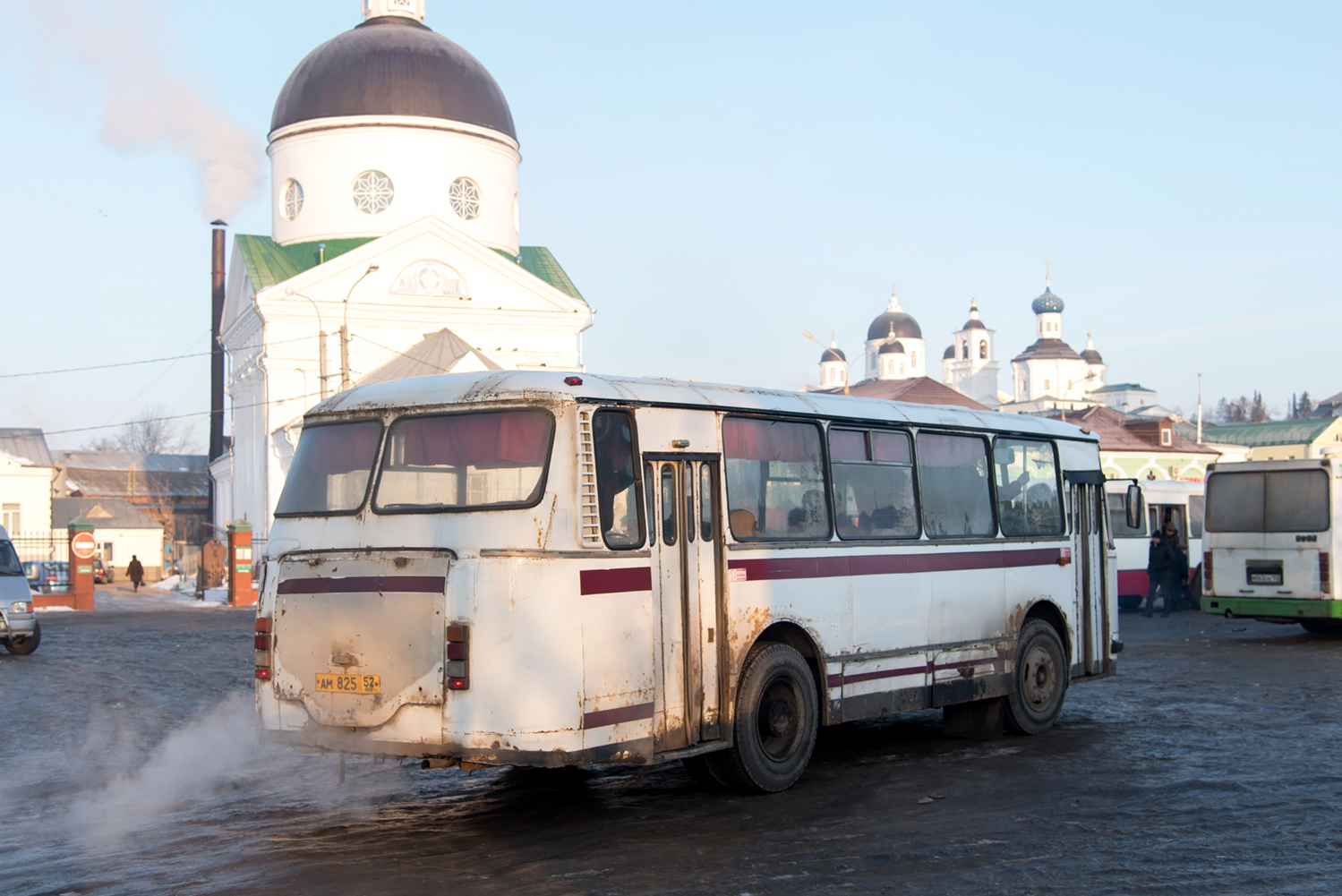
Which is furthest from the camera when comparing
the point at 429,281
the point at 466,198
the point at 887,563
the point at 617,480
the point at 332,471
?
the point at 466,198

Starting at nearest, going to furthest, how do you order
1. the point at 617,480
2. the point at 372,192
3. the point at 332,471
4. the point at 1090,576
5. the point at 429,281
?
the point at 617,480 → the point at 332,471 → the point at 1090,576 → the point at 429,281 → the point at 372,192

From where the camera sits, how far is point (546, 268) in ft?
179

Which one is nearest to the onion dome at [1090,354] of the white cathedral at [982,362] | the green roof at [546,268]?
the white cathedral at [982,362]

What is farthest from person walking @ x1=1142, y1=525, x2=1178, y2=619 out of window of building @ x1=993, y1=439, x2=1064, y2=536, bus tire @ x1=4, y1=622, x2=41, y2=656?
bus tire @ x1=4, y1=622, x2=41, y2=656

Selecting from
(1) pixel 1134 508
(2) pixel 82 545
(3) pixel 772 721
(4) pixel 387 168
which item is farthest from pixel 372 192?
(3) pixel 772 721

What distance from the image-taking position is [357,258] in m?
45.9

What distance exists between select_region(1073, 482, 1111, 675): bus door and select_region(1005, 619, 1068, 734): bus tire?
0.50 meters

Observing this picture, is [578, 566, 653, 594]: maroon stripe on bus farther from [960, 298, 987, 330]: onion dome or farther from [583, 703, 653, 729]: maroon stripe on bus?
[960, 298, 987, 330]: onion dome

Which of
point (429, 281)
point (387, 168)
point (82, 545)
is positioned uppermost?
point (387, 168)

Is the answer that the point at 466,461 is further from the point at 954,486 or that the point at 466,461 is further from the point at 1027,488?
the point at 1027,488

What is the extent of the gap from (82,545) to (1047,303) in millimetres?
133985

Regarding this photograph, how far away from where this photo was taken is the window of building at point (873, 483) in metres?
9.99

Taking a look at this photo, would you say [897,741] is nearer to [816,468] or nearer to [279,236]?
[816,468]

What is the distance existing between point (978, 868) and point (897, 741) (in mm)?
4709
